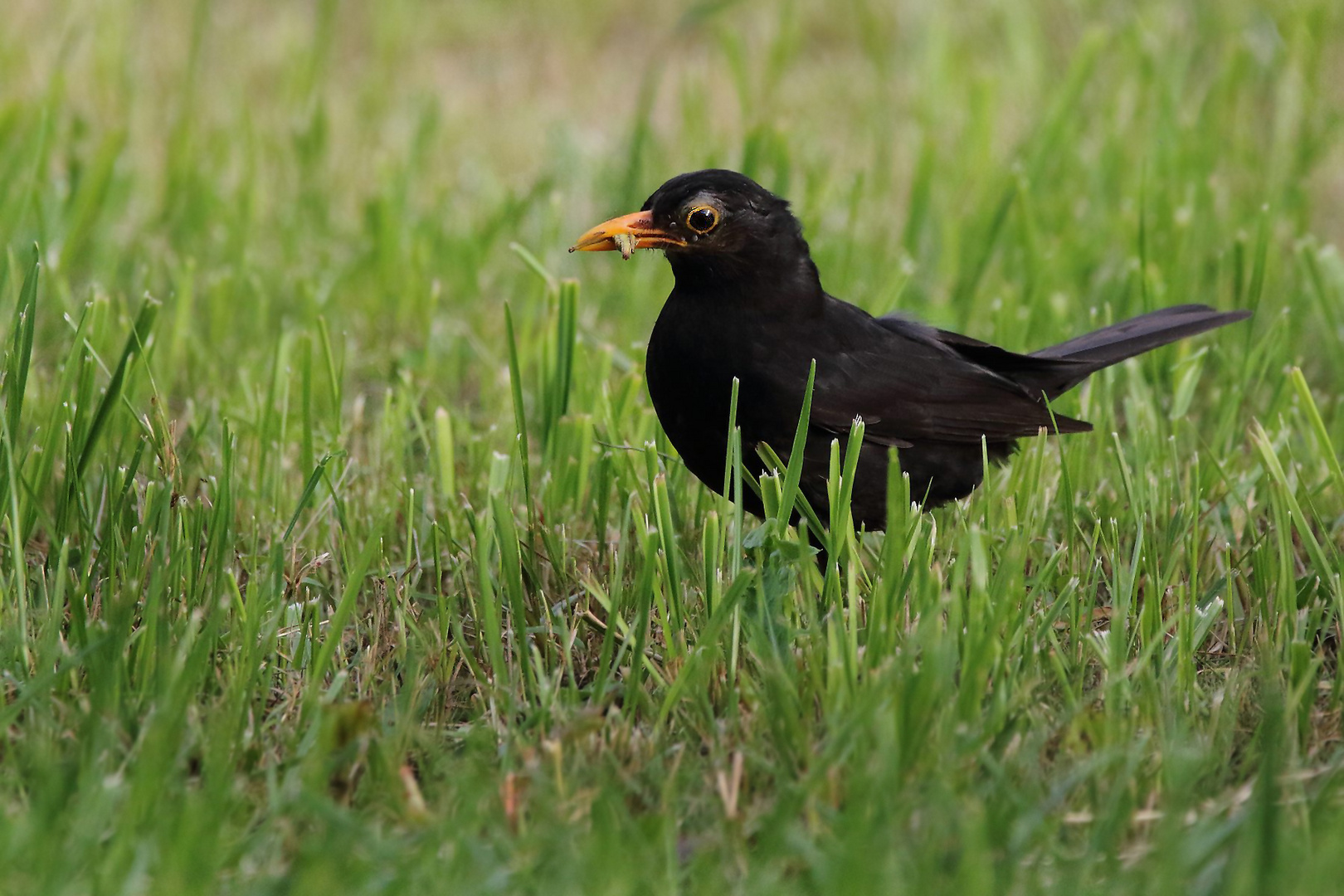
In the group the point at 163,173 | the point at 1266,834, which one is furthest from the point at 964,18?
the point at 1266,834

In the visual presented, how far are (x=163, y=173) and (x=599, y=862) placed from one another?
4.94 metres

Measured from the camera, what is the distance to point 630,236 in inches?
139

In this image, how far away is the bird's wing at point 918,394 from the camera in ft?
12.2

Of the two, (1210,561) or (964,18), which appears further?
(964,18)

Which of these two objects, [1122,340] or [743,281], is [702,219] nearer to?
[743,281]

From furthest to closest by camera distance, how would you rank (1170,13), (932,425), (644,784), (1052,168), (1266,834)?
1. (1170,13)
2. (1052,168)
3. (932,425)
4. (644,784)
5. (1266,834)

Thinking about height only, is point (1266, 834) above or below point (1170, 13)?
below

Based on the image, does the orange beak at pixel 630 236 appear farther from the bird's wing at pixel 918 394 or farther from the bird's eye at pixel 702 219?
the bird's wing at pixel 918 394

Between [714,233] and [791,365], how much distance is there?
360mm

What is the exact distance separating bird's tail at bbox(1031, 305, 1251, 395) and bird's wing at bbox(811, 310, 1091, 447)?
0.14m

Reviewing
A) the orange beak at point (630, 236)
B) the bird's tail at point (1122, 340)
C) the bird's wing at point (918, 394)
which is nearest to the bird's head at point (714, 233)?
the orange beak at point (630, 236)

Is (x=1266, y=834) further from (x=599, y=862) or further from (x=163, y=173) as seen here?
(x=163, y=173)

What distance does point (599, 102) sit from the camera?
7.69m

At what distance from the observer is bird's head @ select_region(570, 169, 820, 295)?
11.6ft
